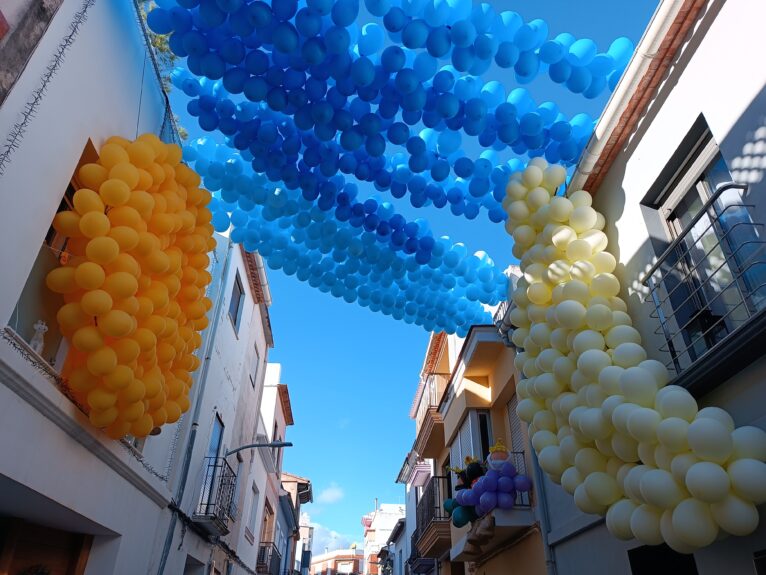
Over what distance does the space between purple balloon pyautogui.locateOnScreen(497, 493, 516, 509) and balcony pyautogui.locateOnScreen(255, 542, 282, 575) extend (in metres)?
13.4

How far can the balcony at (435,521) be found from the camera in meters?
13.0

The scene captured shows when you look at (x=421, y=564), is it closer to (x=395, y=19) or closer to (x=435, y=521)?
(x=435, y=521)

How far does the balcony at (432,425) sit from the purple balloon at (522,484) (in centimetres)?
569

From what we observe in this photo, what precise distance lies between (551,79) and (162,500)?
767 cm

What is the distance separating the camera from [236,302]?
1400cm

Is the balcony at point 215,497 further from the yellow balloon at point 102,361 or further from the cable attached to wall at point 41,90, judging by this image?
the cable attached to wall at point 41,90

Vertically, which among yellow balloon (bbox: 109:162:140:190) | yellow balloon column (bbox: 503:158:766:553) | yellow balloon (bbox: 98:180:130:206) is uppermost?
yellow balloon (bbox: 109:162:140:190)

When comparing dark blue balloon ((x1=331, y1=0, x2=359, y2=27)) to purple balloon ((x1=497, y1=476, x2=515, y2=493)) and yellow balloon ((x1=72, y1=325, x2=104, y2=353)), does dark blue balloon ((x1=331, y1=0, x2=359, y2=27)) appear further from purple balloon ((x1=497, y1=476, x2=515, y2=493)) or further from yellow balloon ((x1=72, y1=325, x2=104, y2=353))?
purple balloon ((x1=497, y1=476, x2=515, y2=493))

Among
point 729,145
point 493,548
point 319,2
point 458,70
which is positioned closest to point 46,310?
point 319,2

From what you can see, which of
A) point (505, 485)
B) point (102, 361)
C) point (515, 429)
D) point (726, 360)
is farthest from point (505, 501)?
point (102, 361)

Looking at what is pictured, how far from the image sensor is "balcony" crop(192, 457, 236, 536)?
1039 cm

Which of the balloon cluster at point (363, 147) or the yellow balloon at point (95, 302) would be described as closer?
the yellow balloon at point (95, 302)

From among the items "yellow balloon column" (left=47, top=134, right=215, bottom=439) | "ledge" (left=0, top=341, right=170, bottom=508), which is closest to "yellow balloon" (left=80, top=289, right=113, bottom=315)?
"yellow balloon column" (left=47, top=134, right=215, bottom=439)

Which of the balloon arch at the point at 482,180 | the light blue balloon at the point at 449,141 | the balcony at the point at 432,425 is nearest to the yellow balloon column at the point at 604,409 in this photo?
the balloon arch at the point at 482,180
